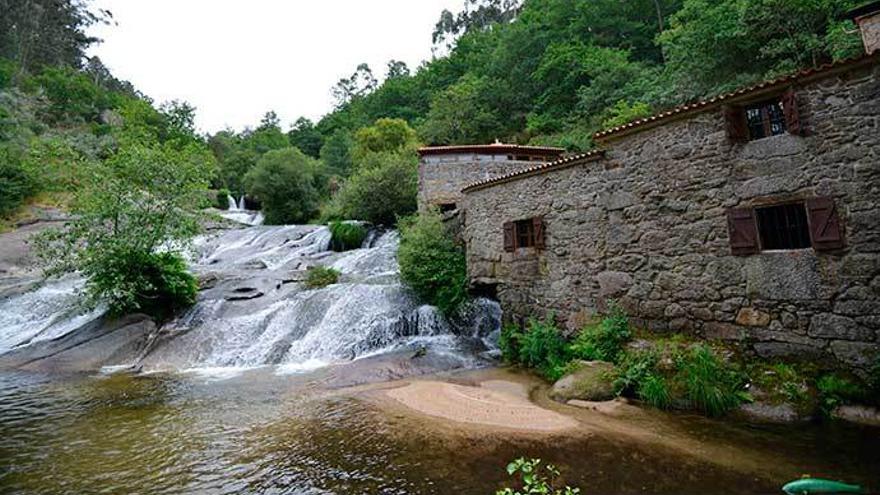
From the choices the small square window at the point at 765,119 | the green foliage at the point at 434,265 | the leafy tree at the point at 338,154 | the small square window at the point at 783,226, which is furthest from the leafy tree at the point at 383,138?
the small square window at the point at 783,226

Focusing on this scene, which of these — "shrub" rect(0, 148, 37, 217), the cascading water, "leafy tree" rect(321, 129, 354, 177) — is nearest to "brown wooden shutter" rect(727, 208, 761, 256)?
the cascading water

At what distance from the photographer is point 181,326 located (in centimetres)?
1208

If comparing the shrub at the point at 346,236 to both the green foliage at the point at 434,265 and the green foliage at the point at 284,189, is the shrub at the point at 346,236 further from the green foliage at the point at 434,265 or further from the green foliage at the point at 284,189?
the green foliage at the point at 284,189

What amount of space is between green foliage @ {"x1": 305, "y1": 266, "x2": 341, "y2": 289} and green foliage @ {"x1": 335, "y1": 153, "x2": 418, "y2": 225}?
8.33 m

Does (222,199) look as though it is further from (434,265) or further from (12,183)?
(434,265)

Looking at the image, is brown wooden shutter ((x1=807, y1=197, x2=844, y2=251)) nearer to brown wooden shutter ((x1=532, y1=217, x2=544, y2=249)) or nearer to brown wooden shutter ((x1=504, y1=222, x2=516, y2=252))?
brown wooden shutter ((x1=532, y1=217, x2=544, y2=249))

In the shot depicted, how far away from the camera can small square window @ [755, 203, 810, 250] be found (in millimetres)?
6031

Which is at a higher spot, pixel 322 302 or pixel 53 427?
pixel 322 302

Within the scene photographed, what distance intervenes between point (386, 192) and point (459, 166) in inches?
198

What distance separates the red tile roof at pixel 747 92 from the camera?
5.52 meters

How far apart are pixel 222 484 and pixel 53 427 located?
409 centimetres

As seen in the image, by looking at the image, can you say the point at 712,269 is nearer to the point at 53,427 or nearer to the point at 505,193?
the point at 505,193

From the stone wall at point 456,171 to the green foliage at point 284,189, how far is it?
15.2 meters

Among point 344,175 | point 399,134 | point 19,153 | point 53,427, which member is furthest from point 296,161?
point 53,427
